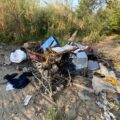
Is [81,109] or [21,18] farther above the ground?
[21,18]

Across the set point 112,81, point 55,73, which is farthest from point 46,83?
point 112,81

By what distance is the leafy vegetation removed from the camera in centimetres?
672

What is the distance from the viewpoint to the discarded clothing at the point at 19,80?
15.6 ft

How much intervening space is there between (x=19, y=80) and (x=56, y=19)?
2954mm

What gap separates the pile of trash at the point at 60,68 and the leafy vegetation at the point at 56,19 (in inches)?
44.9

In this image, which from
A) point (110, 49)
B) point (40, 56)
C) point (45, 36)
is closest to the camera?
point (40, 56)

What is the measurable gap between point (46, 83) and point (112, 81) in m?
1.17

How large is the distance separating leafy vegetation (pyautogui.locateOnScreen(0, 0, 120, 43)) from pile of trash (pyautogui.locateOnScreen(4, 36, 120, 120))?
3.74 ft

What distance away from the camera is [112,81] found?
16.0 feet

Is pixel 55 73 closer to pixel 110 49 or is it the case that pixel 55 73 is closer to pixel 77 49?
pixel 77 49

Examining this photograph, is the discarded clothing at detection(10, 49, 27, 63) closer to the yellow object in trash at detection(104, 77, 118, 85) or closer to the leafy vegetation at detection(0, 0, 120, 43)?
the leafy vegetation at detection(0, 0, 120, 43)

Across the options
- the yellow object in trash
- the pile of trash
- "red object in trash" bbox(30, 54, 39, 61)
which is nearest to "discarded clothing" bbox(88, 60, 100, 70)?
the pile of trash

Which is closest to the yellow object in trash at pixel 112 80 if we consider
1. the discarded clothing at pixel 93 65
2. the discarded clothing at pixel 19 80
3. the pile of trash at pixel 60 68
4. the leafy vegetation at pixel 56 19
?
the pile of trash at pixel 60 68

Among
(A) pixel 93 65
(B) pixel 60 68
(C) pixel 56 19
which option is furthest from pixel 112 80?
(C) pixel 56 19
